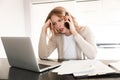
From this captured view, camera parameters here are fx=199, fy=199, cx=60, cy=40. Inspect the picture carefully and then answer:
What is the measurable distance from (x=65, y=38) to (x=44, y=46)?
0.22 meters

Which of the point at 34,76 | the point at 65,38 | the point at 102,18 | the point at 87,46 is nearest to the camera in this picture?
the point at 34,76

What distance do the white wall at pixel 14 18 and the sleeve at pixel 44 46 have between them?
1.24 metres

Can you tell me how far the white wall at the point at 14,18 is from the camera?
2.91 metres

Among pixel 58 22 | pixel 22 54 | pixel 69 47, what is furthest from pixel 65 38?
pixel 22 54

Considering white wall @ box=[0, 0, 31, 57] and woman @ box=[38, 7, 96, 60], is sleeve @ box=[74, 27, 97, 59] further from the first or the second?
white wall @ box=[0, 0, 31, 57]

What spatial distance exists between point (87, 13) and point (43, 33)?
4.66 ft

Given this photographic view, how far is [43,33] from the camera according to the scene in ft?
5.84

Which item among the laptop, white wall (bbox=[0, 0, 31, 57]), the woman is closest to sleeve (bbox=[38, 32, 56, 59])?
the woman

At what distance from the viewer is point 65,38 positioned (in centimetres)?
184

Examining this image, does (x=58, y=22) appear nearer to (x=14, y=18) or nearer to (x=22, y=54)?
(x=22, y=54)

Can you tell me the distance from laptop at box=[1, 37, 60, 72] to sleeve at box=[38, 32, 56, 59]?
545 mm

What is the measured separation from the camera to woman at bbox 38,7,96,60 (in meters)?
1.62

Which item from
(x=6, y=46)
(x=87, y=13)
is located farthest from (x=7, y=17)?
(x=6, y=46)

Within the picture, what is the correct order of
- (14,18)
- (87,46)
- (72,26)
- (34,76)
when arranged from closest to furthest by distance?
(34,76)
(87,46)
(72,26)
(14,18)
